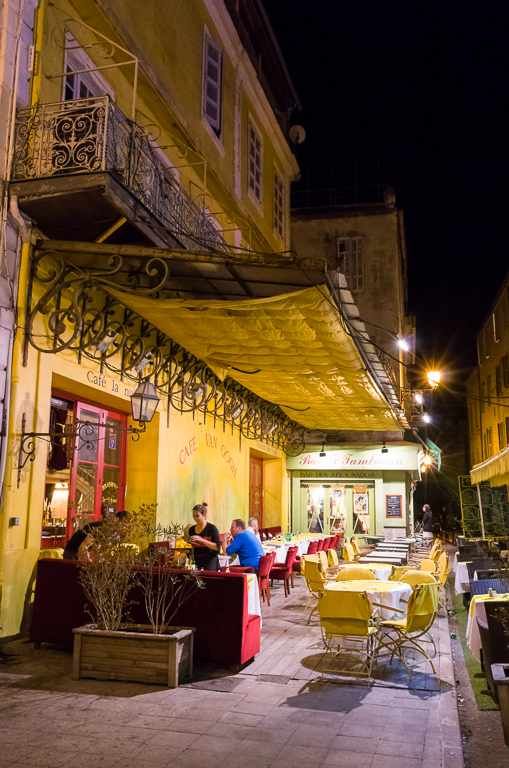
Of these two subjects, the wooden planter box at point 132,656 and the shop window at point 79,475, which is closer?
the wooden planter box at point 132,656

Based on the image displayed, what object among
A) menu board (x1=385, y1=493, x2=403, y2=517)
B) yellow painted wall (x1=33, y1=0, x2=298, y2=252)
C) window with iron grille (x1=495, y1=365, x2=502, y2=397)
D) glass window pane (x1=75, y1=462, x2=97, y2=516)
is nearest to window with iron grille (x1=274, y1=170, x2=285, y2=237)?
yellow painted wall (x1=33, y1=0, x2=298, y2=252)

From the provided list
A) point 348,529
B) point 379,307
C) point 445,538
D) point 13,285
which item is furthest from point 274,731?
point 445,538

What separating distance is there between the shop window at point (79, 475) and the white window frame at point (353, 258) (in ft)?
45.3

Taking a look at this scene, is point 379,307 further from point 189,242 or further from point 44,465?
point 44,465

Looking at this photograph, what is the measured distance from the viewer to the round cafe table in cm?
663

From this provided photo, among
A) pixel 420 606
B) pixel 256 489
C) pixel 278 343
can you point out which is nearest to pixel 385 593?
pixel 420 606

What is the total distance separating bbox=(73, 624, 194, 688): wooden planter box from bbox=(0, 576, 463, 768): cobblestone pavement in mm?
99

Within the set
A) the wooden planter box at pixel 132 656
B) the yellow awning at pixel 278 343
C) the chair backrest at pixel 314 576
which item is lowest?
the wooden planter box at pixel 132 656

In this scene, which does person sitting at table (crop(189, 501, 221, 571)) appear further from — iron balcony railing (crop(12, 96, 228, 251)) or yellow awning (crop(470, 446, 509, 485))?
yellow awning (crop(470, 446, 509, 485))

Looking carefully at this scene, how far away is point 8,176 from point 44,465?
3299 mm

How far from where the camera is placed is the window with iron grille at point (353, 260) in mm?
22391

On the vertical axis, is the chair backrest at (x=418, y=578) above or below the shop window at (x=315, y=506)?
below

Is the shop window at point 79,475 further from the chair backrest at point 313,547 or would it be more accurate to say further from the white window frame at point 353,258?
the white window frame at point 353,258

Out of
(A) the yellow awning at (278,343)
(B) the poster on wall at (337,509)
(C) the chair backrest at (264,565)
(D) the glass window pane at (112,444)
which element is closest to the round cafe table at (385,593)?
(C) the chair backrest at (264,565)
